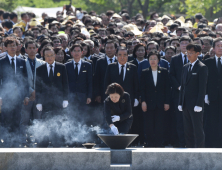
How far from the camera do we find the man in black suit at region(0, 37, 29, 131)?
329 inches

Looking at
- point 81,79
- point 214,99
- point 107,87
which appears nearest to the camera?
point 214,99

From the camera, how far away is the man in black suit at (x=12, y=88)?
8352 mm

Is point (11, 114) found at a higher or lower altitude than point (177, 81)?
lower

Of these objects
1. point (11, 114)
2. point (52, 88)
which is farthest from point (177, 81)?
point (11, 114)

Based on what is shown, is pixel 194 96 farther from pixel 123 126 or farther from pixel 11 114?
pixel 11 114

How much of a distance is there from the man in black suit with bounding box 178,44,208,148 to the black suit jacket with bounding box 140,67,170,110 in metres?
0.95

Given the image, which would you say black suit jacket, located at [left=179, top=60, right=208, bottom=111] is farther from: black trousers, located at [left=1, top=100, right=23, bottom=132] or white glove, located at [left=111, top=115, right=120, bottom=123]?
black trousers, located at [left=1, top=100, right=23, bottom=132]

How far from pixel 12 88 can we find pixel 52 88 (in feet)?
2.83

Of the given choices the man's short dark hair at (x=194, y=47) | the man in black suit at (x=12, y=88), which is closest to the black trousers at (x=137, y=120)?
the man's short dark hair at (x=194, y=47)

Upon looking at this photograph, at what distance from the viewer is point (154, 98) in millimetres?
8344

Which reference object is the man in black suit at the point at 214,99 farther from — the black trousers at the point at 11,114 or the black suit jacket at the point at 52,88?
the black trousers at the point at 11,114

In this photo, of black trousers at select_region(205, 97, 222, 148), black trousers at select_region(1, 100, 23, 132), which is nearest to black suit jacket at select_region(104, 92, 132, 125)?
black trousers at select_region(205, 97, 222, 148)

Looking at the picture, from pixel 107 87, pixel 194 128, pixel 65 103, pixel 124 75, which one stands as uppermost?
pixel 124 75

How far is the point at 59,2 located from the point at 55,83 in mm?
45269
